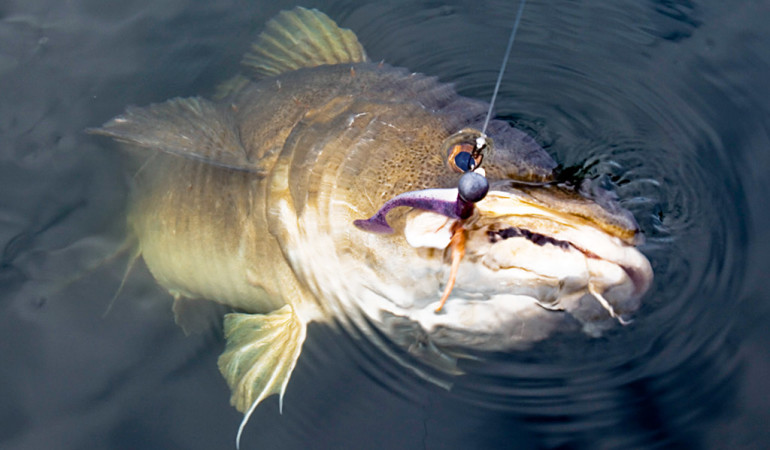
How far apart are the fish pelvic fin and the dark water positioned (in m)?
0.23

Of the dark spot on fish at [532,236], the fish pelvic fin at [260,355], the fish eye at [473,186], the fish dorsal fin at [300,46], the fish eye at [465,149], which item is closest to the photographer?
the fish eye at [473,186]

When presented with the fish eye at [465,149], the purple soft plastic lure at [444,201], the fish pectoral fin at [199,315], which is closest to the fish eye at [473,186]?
the purple soft plastic lure at [444,201]

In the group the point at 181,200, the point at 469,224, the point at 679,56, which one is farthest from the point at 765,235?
the point at 181,200

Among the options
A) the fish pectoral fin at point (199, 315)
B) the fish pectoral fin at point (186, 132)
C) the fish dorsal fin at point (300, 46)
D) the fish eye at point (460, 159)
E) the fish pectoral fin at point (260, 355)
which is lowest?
the fish pectoral fin at point (199, 315)

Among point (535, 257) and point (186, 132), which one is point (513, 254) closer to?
point (535, 257)

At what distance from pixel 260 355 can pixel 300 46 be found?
1681 millimetres

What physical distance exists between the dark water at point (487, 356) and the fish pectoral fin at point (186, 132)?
2.71ft

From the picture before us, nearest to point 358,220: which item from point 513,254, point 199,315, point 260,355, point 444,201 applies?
point 444,201

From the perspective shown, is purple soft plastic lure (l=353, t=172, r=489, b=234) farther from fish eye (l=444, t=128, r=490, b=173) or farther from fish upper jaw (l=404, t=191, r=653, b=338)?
fish eye (l=444, t=128, r=490, b=173)

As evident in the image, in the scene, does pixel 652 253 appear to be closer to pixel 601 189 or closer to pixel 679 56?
pixel 601 189

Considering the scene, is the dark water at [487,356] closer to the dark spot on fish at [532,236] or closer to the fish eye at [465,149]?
the dark spot on fish at [532,236]

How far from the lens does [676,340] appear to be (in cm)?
270

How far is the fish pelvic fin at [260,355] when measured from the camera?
8.44 ft

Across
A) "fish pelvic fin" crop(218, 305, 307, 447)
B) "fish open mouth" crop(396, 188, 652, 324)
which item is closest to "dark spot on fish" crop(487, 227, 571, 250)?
"fish open mouth" crop(396, 188, 652, 324)
